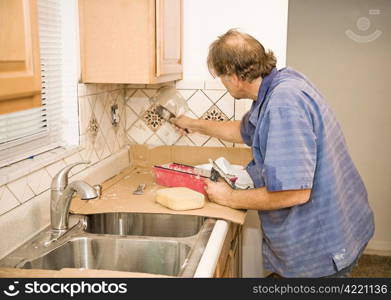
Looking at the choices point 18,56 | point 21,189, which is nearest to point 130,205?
point 21,189

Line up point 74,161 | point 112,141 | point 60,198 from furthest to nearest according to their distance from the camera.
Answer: point 112,141
point 74,161
point 60,198

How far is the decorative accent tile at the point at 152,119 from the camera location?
2535mm

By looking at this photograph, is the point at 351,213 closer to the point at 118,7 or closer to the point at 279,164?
the point at 279,164

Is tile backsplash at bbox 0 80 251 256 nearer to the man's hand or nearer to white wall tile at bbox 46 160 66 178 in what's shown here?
white wall tile at bbox 46 160 66 178

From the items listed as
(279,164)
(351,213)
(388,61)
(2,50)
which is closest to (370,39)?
(388,61)

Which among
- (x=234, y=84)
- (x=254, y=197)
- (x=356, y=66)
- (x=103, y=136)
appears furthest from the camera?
(x=356, y=66)

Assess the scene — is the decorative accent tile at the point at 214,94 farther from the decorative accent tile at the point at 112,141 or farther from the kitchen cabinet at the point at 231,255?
the kitchen cabinet at the point at 231,255

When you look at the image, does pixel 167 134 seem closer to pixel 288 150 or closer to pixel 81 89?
pixel 81 89

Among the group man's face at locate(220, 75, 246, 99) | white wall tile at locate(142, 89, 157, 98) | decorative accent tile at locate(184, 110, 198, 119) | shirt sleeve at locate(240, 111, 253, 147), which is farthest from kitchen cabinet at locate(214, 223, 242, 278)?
white wall tile at locate(142, 89, 157, 98)

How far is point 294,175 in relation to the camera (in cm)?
155

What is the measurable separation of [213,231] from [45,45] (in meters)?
0.96

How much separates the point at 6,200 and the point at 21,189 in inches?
3.5

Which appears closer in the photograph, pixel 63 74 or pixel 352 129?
pixel 63 74

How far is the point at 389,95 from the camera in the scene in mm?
3492
